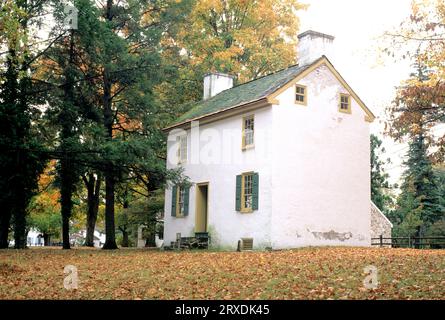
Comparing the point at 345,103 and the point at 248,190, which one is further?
the point at 345,103

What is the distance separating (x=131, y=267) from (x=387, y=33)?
34.4 feet

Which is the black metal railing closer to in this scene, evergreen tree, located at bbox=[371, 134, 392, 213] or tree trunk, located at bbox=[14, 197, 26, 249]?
evergreen tree, located at bbox=[371, 134, 392, 213]

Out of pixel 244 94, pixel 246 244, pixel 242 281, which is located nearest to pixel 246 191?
pixel 246 244

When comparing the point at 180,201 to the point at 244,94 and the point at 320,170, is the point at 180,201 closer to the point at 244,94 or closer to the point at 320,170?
the point at 244,94

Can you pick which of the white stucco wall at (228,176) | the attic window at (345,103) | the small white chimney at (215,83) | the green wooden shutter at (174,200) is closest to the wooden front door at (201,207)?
the white stucco wall at (228,176)

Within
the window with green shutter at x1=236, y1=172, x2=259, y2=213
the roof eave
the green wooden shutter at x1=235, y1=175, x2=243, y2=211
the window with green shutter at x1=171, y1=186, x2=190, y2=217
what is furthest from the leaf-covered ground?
the window with green shutter at x1=171, y1=186, x2=190, y2=217

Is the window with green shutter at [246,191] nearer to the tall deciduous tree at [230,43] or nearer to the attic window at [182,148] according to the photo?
the attic window at [182,148]

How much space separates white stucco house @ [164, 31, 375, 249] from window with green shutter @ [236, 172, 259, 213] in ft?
0.13

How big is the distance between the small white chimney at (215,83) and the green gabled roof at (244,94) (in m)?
0.86

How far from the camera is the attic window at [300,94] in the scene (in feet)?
70.6

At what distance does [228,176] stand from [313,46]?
21.4 feet

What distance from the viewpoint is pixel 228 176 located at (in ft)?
74.9

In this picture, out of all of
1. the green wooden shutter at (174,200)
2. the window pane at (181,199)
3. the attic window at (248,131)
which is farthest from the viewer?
the green wooden shutter at (174,200)

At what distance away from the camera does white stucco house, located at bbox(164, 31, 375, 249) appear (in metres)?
20.6
